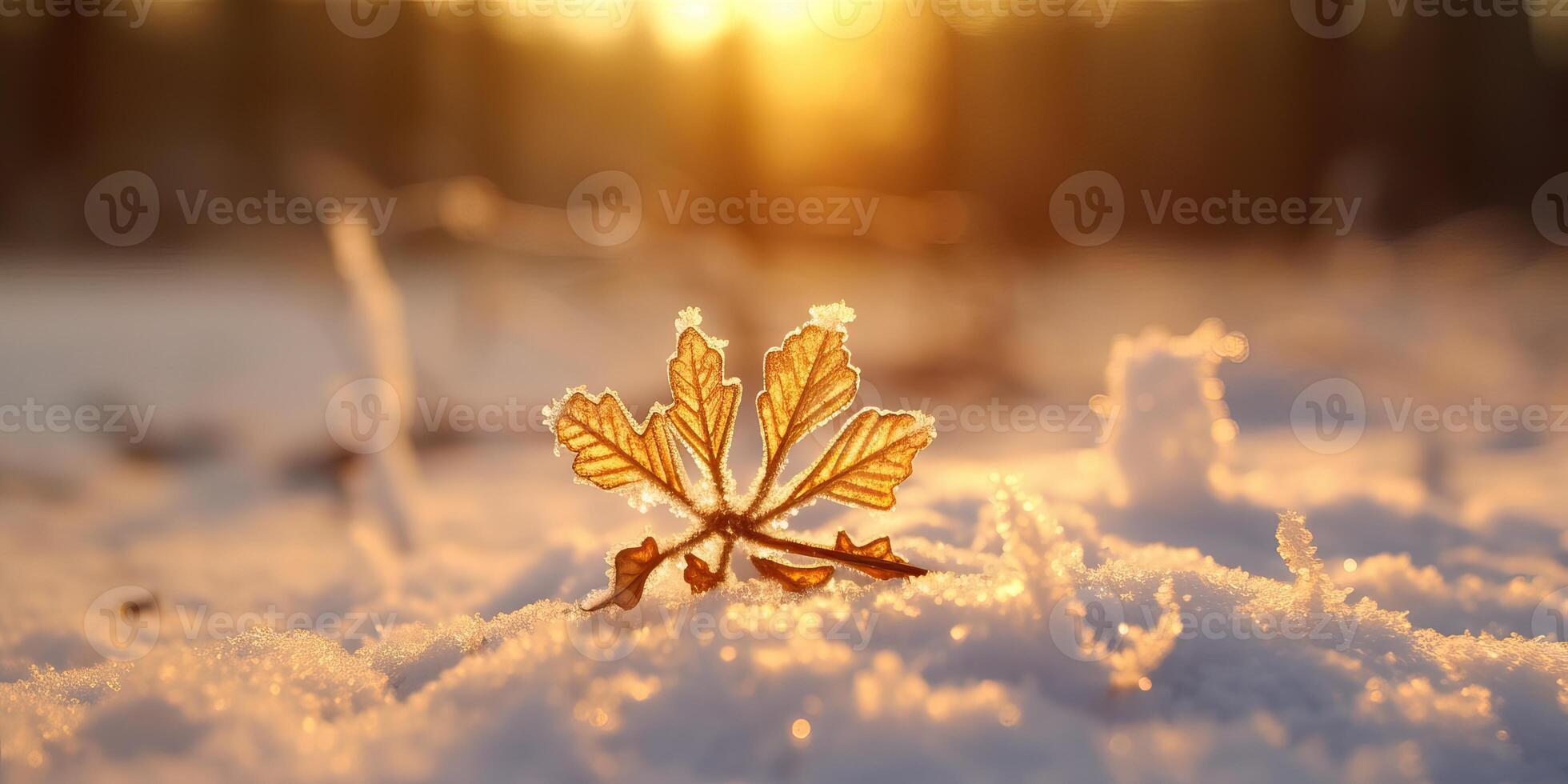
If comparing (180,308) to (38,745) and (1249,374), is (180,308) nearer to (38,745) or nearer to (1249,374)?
(38,745)

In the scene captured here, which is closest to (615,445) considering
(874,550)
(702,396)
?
(702,396)

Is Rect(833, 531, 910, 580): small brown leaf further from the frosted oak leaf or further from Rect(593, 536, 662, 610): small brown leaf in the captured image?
Rect(593, 536, 662, 610): small brown leaf

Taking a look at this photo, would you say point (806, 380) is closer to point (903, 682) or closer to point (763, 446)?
point (763, 446)

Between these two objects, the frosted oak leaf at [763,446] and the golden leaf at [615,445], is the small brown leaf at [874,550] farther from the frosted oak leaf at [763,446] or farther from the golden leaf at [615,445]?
the golden leaf at [615,445]

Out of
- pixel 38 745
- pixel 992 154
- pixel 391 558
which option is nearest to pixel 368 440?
pixel 391 558

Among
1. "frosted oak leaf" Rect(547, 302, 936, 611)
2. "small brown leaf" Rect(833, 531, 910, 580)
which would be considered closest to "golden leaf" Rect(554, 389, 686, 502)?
"frosted oak leaf" Rect(547, 302, 936, 611)
